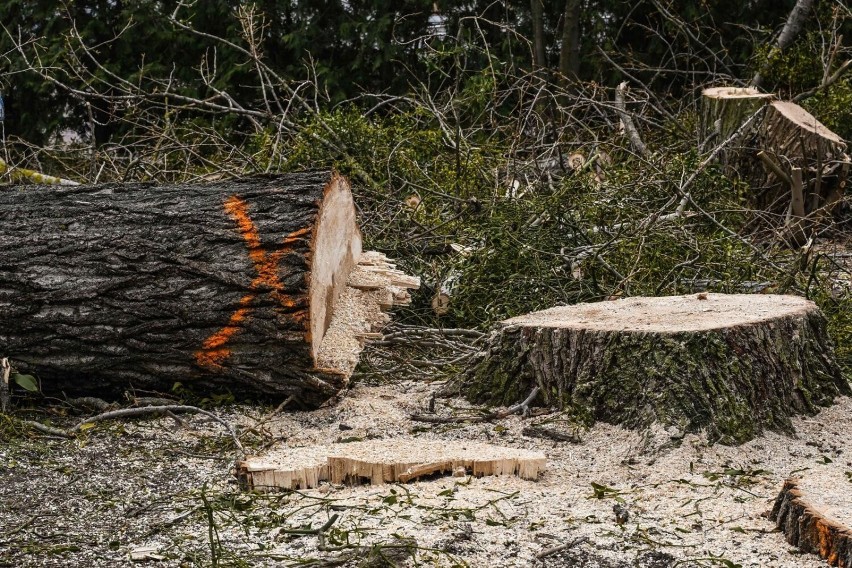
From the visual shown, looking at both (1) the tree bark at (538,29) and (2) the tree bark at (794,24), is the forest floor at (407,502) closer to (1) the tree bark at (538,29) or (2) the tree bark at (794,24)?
(2) the tree bark at (794,24)

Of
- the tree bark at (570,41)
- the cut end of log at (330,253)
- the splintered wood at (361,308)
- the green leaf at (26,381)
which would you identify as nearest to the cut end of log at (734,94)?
the tree bark at (570,41)

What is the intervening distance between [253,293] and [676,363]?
164 cm

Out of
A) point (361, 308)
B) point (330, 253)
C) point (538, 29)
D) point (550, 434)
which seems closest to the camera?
point (550, 434)

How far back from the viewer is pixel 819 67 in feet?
28.7

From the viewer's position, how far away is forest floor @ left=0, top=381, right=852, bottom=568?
279cm

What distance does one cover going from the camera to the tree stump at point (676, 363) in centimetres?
371

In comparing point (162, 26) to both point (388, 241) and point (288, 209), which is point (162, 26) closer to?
point (388, 241)

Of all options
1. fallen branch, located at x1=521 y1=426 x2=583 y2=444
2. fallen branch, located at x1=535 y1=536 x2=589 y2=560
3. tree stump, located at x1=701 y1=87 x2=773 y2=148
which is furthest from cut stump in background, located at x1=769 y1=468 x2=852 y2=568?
tree stump, located at x1=701 y1=87 x2=773 y2=148

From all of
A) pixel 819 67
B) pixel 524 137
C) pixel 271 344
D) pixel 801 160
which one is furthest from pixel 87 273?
pixel 819 67

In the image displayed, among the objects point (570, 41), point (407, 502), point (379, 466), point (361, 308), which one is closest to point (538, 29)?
point (570, 41)

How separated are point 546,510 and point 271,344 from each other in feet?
5.16

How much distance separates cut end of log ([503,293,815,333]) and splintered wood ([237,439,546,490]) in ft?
2.38

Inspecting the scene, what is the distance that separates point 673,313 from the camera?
13.4 feet

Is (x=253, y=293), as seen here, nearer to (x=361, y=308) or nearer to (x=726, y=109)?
(x=361, y=308)
